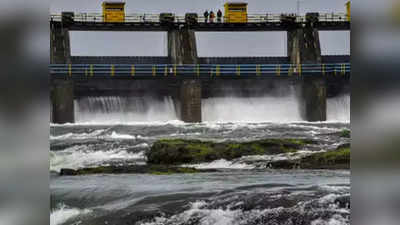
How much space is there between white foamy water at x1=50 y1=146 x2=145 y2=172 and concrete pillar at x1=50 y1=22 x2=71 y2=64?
1181 mm

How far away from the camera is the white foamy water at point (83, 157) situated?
13.7 feet

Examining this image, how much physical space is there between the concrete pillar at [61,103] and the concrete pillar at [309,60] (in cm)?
268

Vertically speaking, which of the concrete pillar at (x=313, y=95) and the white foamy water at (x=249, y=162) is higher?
the concrete pillar at (x=313, y=95)

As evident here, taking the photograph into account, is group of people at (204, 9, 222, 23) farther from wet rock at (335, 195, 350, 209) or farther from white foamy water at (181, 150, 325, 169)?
wet rock at (335, 195, 350, 209)

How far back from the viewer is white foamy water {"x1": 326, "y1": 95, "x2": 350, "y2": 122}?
15.0 feet

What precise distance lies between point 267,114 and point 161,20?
160 cm

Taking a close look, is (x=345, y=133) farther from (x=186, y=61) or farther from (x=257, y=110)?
(x=186, y=61)

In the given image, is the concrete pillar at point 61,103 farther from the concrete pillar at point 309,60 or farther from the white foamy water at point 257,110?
A: the concrete pillar at point 309,60

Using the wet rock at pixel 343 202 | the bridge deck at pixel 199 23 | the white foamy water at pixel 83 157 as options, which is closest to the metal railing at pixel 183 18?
the bridge deck at pixel 199 23

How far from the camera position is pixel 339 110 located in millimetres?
4848

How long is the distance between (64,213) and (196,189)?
121 cm

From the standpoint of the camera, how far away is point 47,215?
283 cm

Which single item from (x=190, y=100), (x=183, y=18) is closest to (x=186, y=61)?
(x=190, y=100)

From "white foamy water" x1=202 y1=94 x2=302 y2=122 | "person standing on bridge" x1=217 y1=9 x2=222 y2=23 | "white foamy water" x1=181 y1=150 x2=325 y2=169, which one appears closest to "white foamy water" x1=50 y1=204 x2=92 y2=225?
"white foamy water" x1=181 y1=150 x2=325 y2=169
